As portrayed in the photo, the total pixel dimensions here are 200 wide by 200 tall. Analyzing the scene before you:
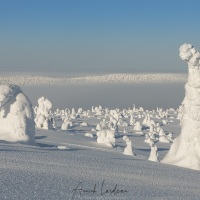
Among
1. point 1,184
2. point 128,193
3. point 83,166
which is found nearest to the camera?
point 1,184

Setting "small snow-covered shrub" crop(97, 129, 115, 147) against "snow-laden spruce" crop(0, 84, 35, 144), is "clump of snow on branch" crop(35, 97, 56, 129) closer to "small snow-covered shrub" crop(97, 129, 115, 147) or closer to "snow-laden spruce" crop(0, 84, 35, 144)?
"small snow-covered shrub" crop(97, 129, 115, 147)

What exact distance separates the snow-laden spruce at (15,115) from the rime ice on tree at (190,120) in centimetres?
672

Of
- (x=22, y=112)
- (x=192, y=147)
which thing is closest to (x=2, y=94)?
Result: (x=22, y=112)

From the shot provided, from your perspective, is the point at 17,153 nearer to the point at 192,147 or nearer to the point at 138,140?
the point at 192,147

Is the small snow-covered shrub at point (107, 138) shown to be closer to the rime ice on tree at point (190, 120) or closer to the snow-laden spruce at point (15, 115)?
the rime ice on tree at point (190, 120)

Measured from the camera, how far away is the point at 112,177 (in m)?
11.4

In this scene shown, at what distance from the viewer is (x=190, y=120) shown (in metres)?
22.1

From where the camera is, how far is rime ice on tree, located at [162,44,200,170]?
2131 centimetres

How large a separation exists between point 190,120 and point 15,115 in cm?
783

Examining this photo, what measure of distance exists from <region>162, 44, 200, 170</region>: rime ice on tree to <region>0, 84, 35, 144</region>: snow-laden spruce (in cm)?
672

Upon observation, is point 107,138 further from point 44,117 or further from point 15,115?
point 15,115

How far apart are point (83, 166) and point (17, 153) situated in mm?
2128
